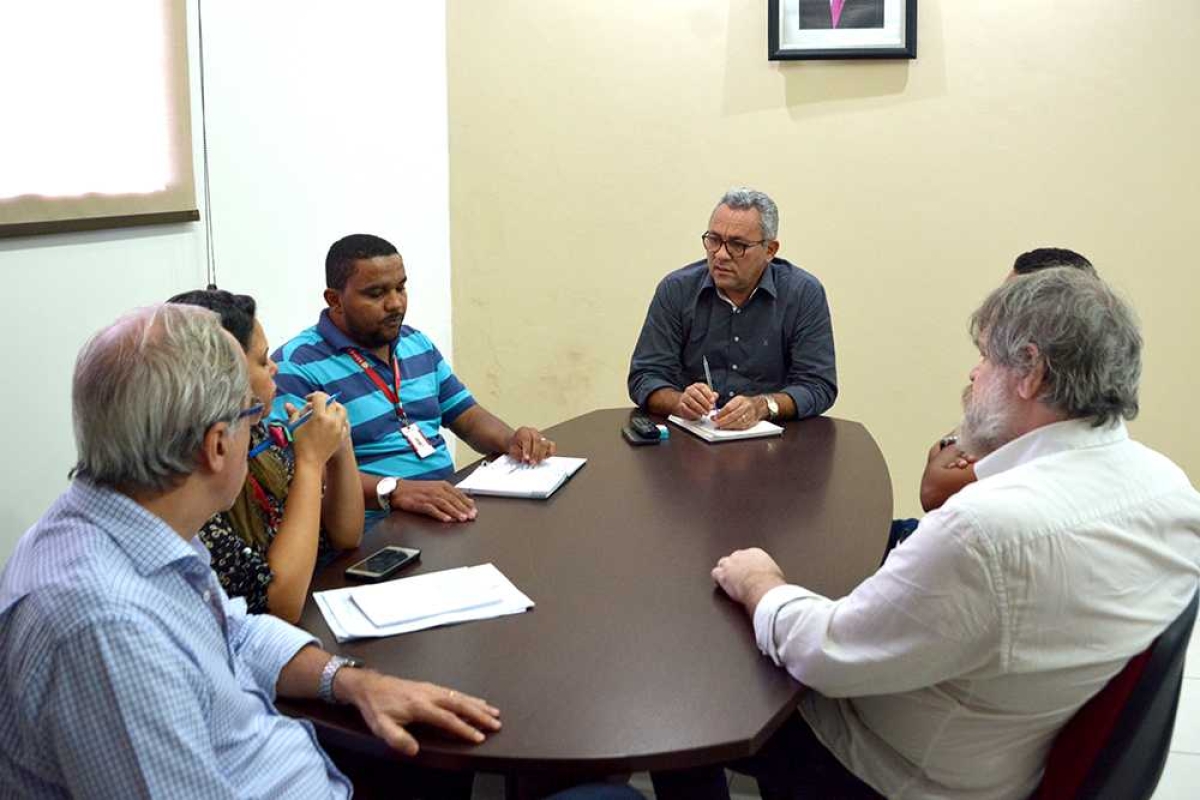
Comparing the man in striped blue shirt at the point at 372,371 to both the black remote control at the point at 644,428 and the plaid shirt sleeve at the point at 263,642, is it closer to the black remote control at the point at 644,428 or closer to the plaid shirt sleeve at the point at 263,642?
the black remote control at the point at 644,428

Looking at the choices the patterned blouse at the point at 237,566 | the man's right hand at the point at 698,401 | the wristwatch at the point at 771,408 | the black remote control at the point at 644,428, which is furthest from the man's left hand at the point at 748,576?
the wristwatch at the point at 771,408

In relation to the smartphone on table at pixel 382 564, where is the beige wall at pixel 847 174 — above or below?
above

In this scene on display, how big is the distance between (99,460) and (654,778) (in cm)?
136

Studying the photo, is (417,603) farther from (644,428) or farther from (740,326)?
(740,326)

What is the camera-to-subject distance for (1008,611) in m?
1.41

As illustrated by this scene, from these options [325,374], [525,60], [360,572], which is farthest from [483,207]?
[360,572]

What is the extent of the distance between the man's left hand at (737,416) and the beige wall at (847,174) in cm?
139

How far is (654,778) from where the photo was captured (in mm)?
2195

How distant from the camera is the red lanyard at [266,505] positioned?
1957 millimetres

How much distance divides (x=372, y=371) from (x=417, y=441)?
21 cm

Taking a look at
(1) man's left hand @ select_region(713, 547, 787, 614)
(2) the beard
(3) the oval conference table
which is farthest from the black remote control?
(2) the beard

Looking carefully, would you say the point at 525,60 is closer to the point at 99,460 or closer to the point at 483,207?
the point at 483,207

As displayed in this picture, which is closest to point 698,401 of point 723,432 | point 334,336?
point 723,432

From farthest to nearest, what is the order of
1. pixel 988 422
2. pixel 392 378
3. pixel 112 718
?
pixel 392 378, pixel 988 422, pixel 112 718
